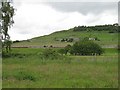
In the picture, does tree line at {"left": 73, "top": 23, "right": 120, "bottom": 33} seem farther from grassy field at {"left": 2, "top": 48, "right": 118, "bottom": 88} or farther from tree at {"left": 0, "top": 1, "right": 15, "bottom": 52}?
grassy field at {"left": 2, "top": 48, "right": 118, "bottom": 88}

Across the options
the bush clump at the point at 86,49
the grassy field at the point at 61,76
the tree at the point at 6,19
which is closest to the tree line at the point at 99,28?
the bush clump at the point at 86,49

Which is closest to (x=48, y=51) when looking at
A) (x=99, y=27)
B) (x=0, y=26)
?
(x=0, y=26)

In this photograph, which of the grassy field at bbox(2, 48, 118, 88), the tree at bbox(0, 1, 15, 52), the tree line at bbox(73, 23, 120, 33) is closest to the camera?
the grassy field at bbox(2, 48, 118, 88)

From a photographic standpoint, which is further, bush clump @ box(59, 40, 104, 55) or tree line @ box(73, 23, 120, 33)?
tree line @ box(73, 23, 120, 33)

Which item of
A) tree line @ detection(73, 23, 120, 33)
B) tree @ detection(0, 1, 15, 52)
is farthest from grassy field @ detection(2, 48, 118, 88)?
tree line @ detection(73, 23, 120, 33)

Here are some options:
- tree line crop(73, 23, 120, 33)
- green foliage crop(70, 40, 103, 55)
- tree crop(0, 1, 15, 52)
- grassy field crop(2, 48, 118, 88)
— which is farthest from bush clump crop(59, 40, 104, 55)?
tree line crop(73, 23, 120, 33)

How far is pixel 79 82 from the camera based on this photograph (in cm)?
1866

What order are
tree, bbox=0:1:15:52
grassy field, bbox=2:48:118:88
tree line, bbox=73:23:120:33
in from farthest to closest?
tree line, bbox=73:23:120:33 < tree, bbox=0:1:15:52 < grassy field, bbox=2:48:118:88

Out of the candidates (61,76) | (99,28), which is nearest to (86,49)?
(61,76)

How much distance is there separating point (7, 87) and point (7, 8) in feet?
158

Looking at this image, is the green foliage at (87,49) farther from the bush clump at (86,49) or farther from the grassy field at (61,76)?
the grassy field at (61,76)

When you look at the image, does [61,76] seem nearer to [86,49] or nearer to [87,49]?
[86,49]

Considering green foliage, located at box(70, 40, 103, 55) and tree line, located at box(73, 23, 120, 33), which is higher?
tree line, located at box(73, 23, 120, 33)

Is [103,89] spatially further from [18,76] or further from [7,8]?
[7,8]
